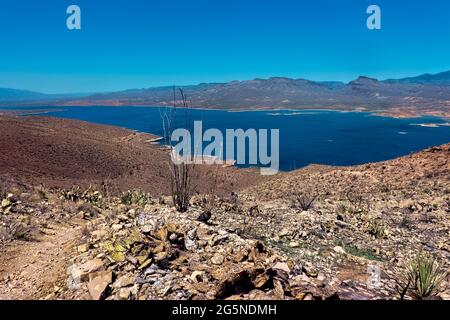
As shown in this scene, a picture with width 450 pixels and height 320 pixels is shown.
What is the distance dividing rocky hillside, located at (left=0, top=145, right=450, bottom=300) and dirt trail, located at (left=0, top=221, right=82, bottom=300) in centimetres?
2

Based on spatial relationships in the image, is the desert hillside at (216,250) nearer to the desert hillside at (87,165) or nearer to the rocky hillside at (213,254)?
the rocky hillside at (213,254)

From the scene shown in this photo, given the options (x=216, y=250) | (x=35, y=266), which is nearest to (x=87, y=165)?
(x=35, y=266)

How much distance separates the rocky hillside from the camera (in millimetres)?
4363

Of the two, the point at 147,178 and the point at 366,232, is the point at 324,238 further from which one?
the point at 147,178

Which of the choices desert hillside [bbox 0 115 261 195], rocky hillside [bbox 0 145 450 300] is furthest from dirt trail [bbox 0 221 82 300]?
desert hillside [bbox 0 115 261 195]

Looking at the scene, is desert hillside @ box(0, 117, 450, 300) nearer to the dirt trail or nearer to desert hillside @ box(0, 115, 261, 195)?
the dirt trail

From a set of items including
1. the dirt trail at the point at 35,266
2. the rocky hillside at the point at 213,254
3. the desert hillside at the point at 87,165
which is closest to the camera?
the rocky hillside at the point at 213,254

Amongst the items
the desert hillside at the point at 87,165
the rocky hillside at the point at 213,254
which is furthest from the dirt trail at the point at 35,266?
the desert hillside at the point at 87,165

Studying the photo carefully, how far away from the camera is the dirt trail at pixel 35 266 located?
486 cm

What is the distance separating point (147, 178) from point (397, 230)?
21709 millimetres

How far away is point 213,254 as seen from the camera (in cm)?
521

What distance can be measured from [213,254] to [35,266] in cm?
290

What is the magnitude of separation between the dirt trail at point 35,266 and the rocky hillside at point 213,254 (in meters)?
0.02
